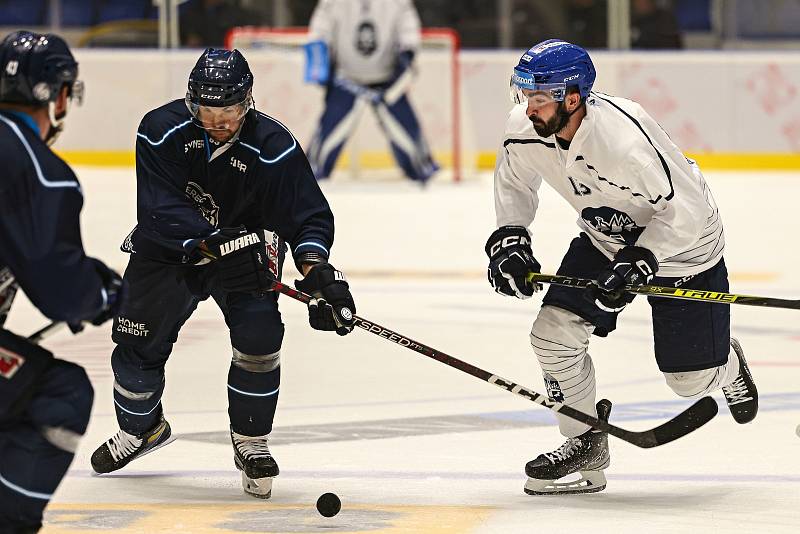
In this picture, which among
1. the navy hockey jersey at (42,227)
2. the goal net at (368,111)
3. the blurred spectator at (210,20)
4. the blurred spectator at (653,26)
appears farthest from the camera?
the blurred spectator at (210,20)

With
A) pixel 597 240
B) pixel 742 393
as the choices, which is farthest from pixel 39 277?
pixel 742 393

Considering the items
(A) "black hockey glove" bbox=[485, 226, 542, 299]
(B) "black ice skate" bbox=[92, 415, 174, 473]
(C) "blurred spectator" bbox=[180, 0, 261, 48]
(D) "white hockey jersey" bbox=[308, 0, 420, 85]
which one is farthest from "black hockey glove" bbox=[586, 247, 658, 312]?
(C) "blurred spectator" bbox=[180, 0, 261, 48]

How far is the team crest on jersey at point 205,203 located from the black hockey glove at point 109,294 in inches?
34.1

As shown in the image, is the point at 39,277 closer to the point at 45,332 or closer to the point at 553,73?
the point at 45,332

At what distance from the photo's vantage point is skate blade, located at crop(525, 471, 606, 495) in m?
3.52

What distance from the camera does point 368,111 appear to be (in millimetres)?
10320

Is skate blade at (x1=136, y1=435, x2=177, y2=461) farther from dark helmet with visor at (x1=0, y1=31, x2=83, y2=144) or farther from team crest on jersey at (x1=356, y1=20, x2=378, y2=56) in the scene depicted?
team crest on jersey at (x1=356, y1=20, x2=378, y2=56)

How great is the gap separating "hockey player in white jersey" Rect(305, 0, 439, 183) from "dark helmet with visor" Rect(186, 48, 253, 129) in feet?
21.0

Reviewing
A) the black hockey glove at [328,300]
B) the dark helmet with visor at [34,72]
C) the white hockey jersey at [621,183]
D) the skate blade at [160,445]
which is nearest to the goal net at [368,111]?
the skate blade at [160,445]

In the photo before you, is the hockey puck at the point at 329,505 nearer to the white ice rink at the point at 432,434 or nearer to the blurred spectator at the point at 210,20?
the white ice rink at the point at 432,434

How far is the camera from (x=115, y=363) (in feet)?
11.8

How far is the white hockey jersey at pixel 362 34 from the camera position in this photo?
388 inches

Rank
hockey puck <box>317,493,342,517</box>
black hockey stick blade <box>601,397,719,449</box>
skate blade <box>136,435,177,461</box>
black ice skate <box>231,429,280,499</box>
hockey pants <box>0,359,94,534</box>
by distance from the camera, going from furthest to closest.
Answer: skate blade <box>136,435,177,461</box>, black hockey stick blade <box>601,397,719,449</box>, black ice skate <box>231,429,280,499</box>, hockey puck <box>317,493,342,517</box>, hockey pants <box>0,359,94,534</box>

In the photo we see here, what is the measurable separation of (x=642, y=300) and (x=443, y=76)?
14.2 ft
